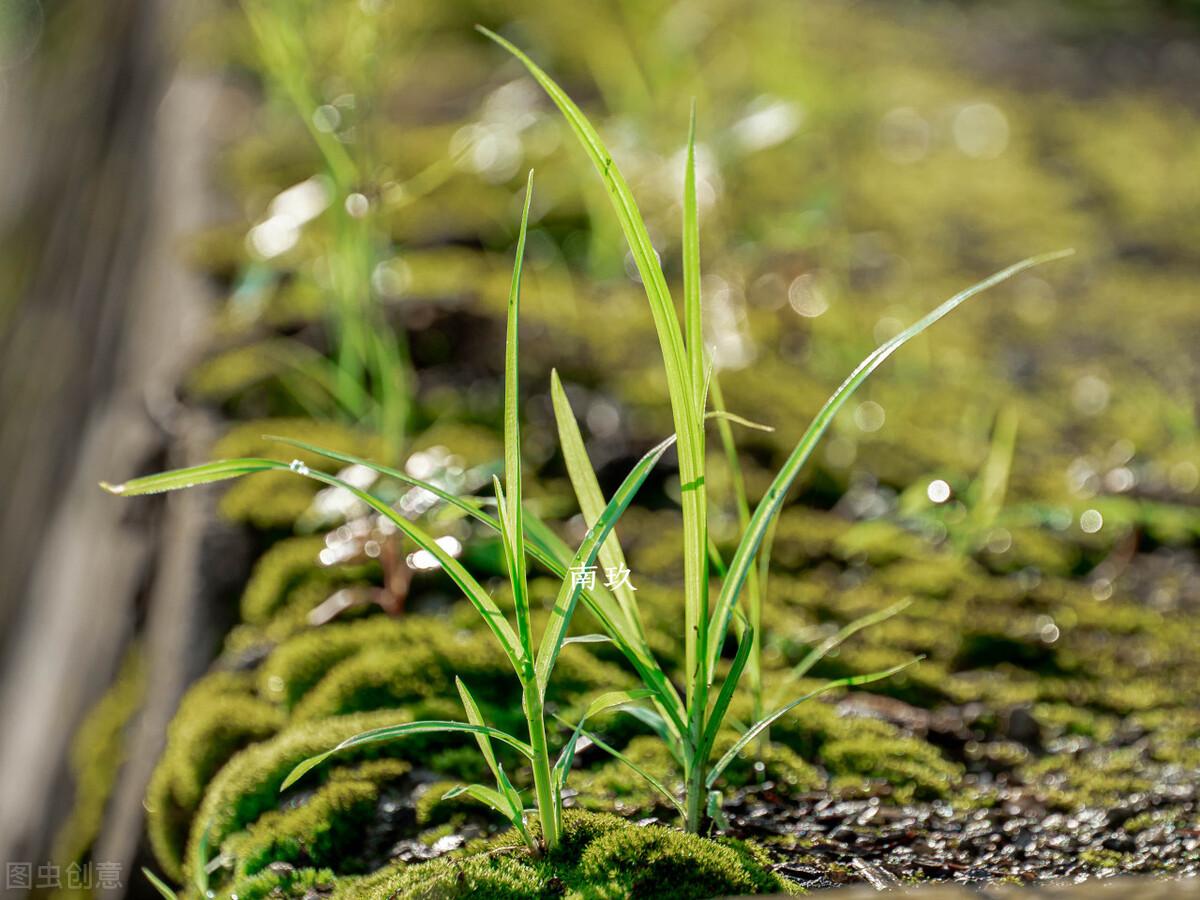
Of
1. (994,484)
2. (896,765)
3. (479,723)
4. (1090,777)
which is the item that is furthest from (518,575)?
(994,484)

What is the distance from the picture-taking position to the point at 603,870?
716 millimetres

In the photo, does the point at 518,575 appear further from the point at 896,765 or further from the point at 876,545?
the point at 876,545

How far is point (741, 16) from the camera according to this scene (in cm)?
330

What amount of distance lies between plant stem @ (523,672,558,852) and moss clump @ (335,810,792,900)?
0.02 m

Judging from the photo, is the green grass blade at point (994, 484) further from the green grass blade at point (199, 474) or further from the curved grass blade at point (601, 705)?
the green grass blade at point (199, 474)

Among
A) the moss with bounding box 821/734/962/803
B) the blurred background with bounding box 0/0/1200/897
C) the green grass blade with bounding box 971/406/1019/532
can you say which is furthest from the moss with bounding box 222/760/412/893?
the green grass blade with bounding box 971/406/1019/532

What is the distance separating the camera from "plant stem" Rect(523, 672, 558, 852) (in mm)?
678

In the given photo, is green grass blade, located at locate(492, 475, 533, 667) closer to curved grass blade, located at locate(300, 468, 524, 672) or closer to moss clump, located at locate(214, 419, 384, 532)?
curved grass blade, located at locate(300, 468, 524, 672)

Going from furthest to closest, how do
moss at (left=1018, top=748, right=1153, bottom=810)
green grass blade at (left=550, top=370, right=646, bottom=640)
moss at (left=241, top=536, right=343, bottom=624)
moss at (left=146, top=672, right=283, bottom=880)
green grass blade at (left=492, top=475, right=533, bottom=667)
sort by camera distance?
moss at (left=241, top=536, right=343, bottom=624) < moss at (left=146, top=672, right=283, bottom=880) < moss at (left=1018, top=748, right=1153, bottom=810) < green grass blade at (left=550, top=370, right=646, bottom=640) < green grass blade at (left=492, top=475, right=533, bottom=667)

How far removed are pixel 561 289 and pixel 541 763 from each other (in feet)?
4.28

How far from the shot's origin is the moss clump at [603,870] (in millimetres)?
702

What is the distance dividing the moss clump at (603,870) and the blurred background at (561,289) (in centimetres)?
44

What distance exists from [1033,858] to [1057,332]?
1301 mm

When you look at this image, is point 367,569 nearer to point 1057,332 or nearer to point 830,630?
point 830,630
